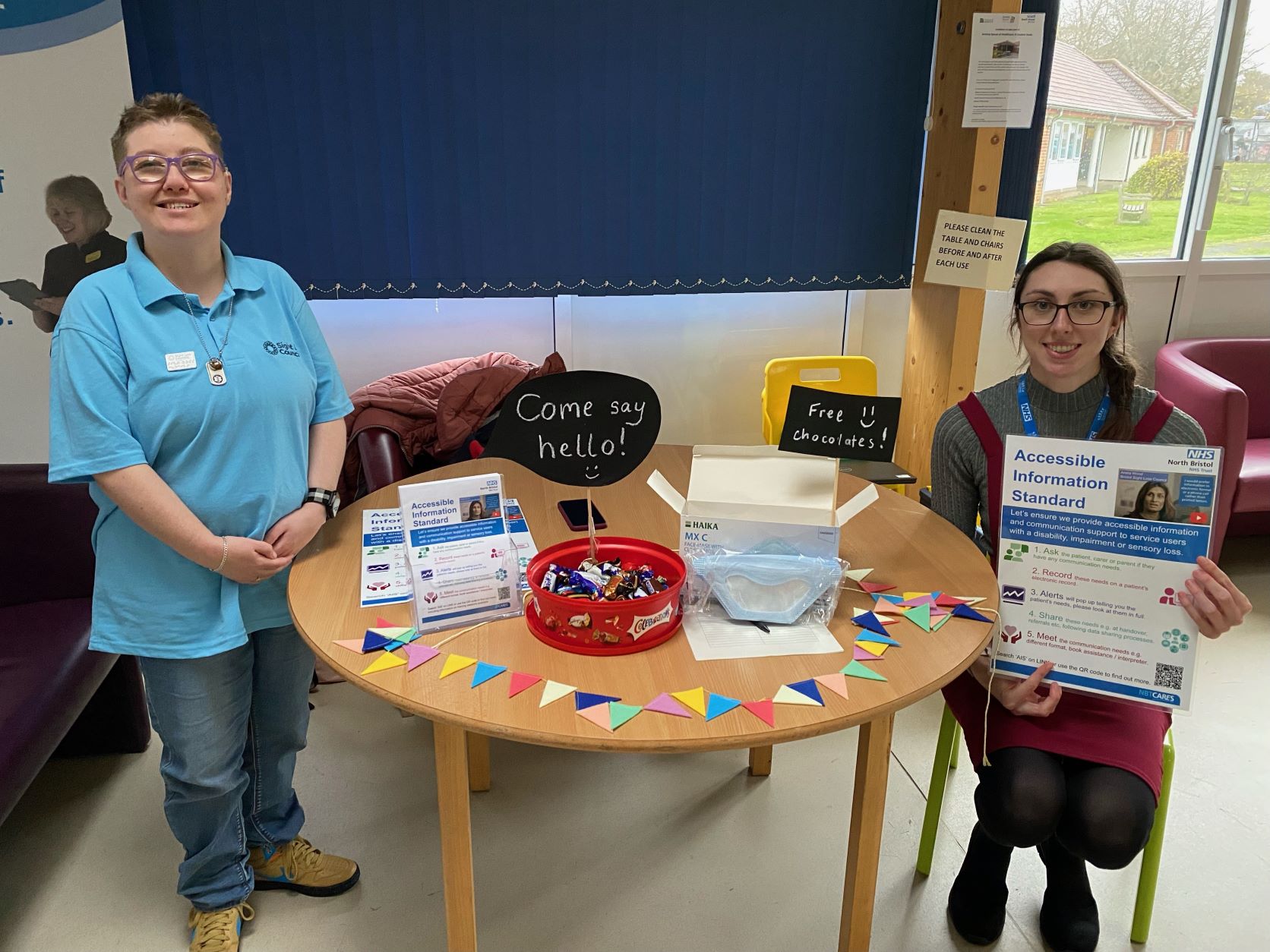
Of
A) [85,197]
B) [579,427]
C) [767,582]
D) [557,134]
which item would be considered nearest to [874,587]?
[767,582]

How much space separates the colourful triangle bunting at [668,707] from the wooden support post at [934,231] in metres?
1.63

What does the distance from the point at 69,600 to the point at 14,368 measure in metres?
0.91

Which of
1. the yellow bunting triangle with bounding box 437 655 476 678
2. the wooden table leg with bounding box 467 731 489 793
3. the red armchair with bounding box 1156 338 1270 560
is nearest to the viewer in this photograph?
the yellow bunting triangle with bounding box 437 655 476 678

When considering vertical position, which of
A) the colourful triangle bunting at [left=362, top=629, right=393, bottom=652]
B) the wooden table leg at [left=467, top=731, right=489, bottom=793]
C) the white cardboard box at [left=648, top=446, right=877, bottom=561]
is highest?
the white cardboard box at [left=648, top=446, right=877, bottom=561]

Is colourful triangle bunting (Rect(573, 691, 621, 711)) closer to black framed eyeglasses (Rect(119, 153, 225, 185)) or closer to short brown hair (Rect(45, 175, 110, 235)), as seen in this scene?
black framed eyeglasses (Rect(119, 153, 225, 185))

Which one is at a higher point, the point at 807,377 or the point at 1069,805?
the point at 807,377

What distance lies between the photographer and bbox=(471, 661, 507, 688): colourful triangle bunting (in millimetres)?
1233

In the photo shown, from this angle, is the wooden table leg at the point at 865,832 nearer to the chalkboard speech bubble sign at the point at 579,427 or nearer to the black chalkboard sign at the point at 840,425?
the black chalkboard sign at the point at 840,425

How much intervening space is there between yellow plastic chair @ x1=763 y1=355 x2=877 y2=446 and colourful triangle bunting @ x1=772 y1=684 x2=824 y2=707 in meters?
1.93

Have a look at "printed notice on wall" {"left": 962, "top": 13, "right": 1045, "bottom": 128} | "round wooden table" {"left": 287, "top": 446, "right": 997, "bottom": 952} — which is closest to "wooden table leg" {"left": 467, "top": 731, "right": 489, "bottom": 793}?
"round wooden table" {"left": 287, "top": 446, "right": 997, "bottom": 952}

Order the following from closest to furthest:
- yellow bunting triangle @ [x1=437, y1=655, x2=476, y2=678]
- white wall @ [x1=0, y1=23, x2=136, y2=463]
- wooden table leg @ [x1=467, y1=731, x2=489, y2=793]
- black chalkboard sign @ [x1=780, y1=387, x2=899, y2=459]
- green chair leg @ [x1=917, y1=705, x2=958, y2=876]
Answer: yellow bunting triangle @ [x1=437, y1=655, x2=476, y2=678] < black chalkboard sign @ [x1=780, y1=387, x2=899, y2=459] < green chair leg @ [x1=917, y1=705, x2=958, y2=876] < wooden table leg @ [x1=467, y1=731, x2=489, y2=793] < white wall @ [x1=0, y1=23, x2=136, y2=463]

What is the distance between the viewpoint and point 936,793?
6.33 ft

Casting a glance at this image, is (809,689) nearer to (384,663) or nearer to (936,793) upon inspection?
(384,663)

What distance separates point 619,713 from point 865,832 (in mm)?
610
